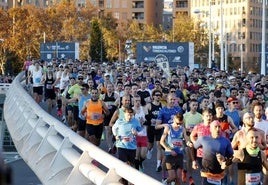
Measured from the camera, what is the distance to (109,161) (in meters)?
6.91

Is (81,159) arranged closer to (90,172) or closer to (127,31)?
(90,172)

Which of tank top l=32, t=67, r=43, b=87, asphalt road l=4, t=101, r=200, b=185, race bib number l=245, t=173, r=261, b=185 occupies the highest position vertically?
tank top l=32, t=67, r=43, b=87

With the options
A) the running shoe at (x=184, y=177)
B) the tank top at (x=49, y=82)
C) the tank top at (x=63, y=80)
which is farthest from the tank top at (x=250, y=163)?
the tank top at (x=49, y=82)

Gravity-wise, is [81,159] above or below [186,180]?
above

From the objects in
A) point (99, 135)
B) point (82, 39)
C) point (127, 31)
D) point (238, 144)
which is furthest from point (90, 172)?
point (127, 31)

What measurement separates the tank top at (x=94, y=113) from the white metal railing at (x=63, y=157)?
1.24 m

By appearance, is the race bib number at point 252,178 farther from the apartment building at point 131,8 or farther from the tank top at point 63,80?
the apartment building at point 131,8

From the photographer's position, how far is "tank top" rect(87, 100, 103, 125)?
15.4m

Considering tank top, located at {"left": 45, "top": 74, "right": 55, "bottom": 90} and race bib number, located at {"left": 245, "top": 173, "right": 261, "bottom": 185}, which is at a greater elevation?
tank top, located at {"left": 45, "top": 74, "right": 55, "bottom": 90}

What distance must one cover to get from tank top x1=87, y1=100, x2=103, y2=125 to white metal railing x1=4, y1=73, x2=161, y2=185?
1.24 meters

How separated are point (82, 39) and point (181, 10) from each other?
64793 mm

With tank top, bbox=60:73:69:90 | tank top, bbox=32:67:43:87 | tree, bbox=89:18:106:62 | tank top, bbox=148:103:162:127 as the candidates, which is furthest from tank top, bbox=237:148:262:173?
Result: tree, bbox=89:18:106:62

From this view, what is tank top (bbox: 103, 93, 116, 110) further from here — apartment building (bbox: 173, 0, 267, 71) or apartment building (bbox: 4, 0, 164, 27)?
apartment building (bbox: 4, 0, 164, 27)

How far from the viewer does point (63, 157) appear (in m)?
9.26
